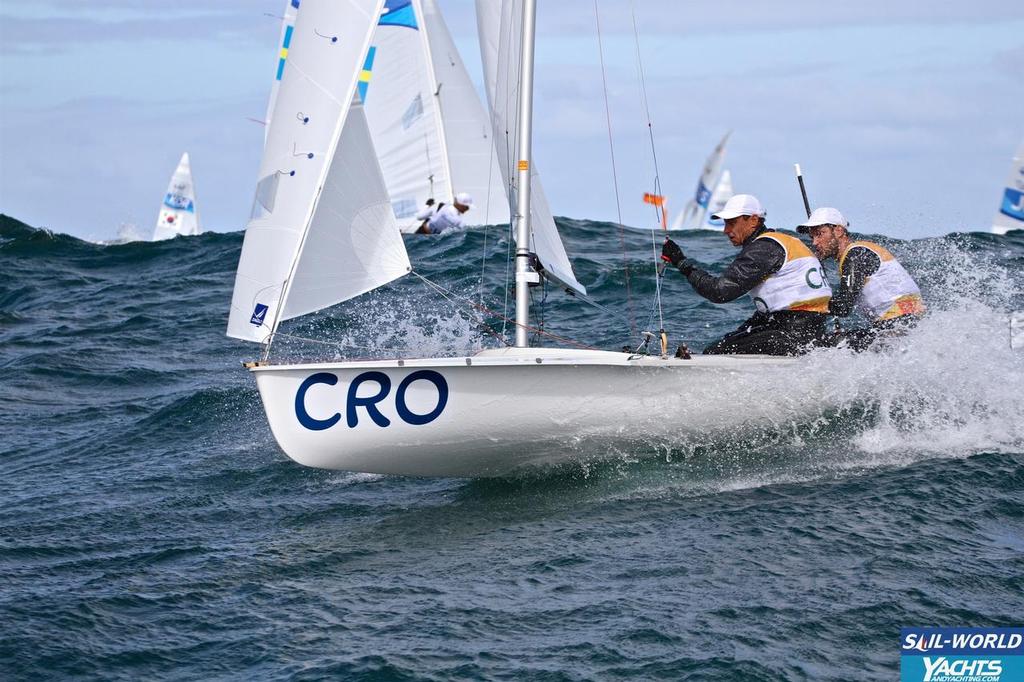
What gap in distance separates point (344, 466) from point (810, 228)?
9.83ft

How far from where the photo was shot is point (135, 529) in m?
5.86

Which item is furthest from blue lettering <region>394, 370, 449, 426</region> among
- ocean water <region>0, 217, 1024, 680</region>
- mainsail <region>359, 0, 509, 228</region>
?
mainsail <region>359, 0, 509, 228</region>

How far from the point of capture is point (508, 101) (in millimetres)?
7176

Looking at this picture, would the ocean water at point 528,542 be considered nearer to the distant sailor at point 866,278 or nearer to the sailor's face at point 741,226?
the distant sailor at point 866,278

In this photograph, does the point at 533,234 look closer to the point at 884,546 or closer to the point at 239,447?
the point at 239,447

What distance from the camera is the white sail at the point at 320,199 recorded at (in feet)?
20.4

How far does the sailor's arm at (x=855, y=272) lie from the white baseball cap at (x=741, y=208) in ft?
2.00

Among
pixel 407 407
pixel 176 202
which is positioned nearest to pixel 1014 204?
pixel 407 407

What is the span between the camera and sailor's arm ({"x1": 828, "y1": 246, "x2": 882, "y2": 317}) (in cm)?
685

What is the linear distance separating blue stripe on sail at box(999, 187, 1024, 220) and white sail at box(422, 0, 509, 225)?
11499mm

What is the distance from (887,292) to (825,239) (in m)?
0.46

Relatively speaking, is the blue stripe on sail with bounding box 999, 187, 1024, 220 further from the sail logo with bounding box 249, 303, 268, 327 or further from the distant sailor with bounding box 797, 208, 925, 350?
the sail logo with bounding box 249, 303, 268, 327

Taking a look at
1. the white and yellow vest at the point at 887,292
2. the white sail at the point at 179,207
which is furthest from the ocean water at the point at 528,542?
the white sail at the point at 179,207

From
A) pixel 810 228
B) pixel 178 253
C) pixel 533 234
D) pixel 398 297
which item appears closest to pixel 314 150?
pixel 533 234
